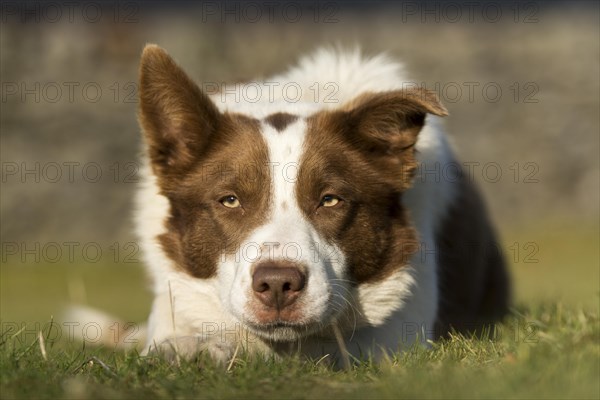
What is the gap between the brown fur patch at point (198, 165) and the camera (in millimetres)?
4902

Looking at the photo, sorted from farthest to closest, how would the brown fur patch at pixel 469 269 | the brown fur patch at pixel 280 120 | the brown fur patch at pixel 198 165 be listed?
1. the brown fur patch at pixel 469 269
2. the brown fur patch at pixel 280 120
3. the brown fur patch at pixel 198 165

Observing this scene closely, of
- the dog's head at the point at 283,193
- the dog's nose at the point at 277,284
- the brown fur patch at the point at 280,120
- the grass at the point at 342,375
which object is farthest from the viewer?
the brown fur patch at the point at 280,120

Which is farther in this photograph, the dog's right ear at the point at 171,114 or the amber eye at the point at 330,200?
the dog's right ear at the point at 171,114

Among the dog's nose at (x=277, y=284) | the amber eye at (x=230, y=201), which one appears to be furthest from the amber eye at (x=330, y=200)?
the dog's nose at (x=277, y=284)

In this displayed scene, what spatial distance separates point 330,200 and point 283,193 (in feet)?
0.90

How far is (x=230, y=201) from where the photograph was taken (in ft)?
16.3

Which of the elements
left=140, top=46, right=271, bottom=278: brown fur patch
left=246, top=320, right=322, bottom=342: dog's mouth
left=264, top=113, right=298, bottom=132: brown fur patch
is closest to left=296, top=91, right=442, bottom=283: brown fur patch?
left=264, top=113, right=298, bottom=132: brown fur patch

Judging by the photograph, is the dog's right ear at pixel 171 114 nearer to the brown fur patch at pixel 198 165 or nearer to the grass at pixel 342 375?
the brown fur patch at pixel 198 165

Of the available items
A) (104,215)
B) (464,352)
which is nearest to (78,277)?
(104,215)

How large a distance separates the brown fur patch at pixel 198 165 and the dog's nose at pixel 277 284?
0.45 m

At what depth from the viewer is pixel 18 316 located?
906 cm

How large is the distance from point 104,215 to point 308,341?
477 inches

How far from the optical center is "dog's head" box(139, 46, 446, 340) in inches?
177

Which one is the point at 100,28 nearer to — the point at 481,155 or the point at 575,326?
the point at 481,155
